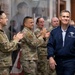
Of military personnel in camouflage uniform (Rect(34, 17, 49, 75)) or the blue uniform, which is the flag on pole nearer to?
Result: military personnel in camouflage uniform (Rect(34, 17, 49, 75))

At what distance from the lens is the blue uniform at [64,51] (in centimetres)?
536

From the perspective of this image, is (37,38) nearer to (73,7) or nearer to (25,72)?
(25,72)

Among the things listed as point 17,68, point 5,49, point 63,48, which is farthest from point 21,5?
point 63,48

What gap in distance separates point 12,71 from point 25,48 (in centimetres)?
116

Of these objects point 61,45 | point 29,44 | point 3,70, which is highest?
point 61,45

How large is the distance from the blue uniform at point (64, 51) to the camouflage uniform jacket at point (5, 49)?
62cm

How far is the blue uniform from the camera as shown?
536 centimetres

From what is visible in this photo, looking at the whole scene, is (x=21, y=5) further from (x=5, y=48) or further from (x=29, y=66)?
(x=5, y=48)

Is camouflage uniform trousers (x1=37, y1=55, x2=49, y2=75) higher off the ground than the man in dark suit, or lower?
lower

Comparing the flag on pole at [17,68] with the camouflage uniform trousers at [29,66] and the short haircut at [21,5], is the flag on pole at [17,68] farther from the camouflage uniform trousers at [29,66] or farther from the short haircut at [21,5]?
the short haircut at [21,5]

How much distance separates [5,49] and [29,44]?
1.19 m

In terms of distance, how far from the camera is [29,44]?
21.4 feet

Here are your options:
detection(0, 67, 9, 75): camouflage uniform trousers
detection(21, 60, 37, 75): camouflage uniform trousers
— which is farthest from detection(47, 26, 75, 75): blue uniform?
detection(21, 60, 37, 75): camouflage uniform trousers

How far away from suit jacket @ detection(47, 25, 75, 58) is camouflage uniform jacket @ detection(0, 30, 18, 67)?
2.04ft
